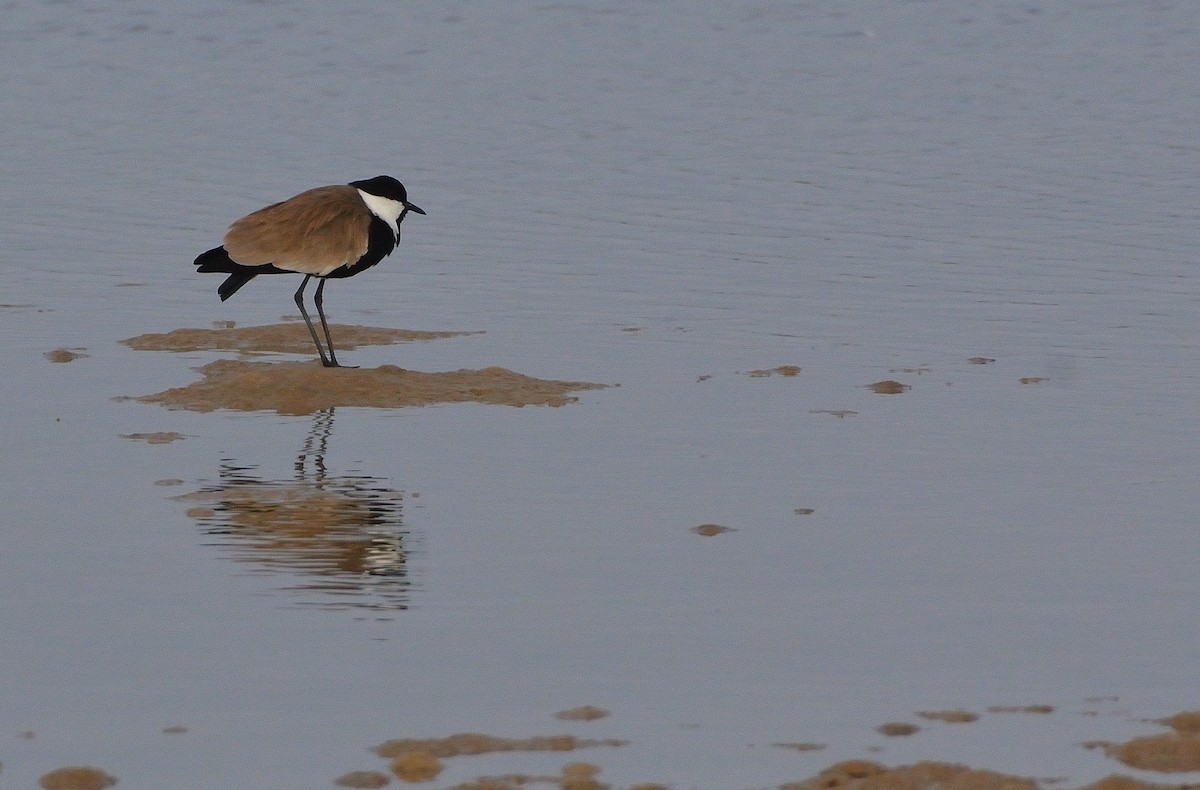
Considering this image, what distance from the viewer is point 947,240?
57.9ft

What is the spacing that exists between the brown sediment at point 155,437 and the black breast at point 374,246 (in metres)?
2.44

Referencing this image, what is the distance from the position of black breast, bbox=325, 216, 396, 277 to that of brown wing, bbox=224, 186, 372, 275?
4 cm

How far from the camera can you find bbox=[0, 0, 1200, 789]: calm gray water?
7.12 m

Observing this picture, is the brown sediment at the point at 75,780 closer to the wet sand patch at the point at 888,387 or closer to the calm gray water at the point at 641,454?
the calm gray water at the point at 641,454

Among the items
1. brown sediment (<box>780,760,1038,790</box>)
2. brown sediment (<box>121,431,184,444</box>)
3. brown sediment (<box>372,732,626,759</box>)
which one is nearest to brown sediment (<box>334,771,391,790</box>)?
brown sediment (<box>372,732,626,759</box>)

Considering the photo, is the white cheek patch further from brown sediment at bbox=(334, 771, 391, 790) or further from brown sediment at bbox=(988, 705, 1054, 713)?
brown sediment at bbox=(334, 771, 391, 790)

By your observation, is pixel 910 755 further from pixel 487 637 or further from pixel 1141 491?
pixel 1141 491

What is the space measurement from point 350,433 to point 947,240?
7569mm

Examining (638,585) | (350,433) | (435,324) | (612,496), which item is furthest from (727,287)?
(638,585)

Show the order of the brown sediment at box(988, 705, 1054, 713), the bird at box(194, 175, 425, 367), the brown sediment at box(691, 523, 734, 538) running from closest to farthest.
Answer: the brown sediment at box(988, 705, 1054, 713) < the brown sediment at box(691, 523, 734, 538) < the bird at box(194, 175, 425, 367)

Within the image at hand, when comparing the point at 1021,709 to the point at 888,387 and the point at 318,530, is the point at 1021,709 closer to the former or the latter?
the point at 318,530

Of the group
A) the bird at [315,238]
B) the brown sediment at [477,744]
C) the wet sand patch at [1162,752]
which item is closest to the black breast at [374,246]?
the bird at [315,238]

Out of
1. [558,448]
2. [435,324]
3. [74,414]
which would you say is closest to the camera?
[558,448]

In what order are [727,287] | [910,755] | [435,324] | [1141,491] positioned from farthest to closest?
[727,287] < [435,324] < [1141,491] < [910,755]
